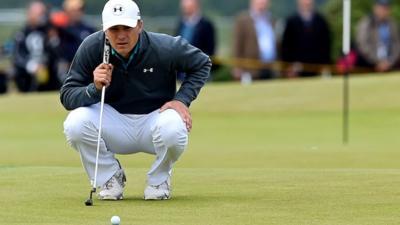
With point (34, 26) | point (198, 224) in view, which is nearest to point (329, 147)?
point (198, 224)

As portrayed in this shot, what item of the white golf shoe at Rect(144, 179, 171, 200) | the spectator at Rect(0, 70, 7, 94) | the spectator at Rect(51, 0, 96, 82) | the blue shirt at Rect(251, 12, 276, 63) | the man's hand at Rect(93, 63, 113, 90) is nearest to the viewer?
the man's hand at Rect(93, 63, 113, 90)

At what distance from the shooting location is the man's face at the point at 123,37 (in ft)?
30.8

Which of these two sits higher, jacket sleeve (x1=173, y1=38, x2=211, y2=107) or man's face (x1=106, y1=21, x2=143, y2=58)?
man's face (x1=106, y1=21, x2=143, y2=58)

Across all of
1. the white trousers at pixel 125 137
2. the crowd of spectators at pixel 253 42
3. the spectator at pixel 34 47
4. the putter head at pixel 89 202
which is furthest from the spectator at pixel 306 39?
the putter head at pixel 89 202

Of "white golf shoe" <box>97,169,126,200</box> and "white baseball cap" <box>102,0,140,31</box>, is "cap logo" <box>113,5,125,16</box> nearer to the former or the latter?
"white baseball cap" <box>102,0,140,31</box>

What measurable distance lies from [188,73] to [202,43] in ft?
55.1

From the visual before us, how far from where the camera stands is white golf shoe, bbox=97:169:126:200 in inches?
380

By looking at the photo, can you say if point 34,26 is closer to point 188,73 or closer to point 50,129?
point 50,129

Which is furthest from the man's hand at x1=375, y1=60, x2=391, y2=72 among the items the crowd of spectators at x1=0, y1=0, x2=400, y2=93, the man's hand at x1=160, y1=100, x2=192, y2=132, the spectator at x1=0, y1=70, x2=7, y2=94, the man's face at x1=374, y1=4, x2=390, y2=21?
the man's hand at x1=160, y1=100, x2=192, y2=132

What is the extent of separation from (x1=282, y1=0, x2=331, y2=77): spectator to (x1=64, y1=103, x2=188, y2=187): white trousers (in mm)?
17034

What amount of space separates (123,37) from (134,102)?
63cm

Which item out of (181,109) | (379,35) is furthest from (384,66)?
(181,109)

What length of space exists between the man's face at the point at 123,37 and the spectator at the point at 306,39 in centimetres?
1728

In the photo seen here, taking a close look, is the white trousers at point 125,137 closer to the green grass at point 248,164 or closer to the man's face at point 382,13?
the green grass at point 248,164
